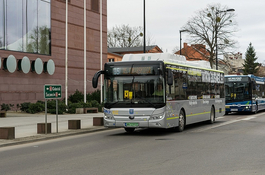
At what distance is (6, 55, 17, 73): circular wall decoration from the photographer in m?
32.5

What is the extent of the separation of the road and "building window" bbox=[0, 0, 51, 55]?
20167 mm

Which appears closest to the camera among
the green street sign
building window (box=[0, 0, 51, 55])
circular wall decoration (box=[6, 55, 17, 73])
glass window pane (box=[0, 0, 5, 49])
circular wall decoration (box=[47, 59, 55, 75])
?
the green street sign

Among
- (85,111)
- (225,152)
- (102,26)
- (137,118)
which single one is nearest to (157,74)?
(137,118)

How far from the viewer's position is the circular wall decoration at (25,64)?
3391 cm

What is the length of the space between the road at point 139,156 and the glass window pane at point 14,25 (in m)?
20.1

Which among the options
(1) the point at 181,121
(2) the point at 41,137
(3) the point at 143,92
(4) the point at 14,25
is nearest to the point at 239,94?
(1) the point at 181,121

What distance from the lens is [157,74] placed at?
16.0 meters

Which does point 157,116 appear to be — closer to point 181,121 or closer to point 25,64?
point 181,121

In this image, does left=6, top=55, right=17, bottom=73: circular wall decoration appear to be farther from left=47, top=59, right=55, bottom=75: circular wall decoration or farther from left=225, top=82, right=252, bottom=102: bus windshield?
left=225, top=82, right=252, bottom=102: bus windshield

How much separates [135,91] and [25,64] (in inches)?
792

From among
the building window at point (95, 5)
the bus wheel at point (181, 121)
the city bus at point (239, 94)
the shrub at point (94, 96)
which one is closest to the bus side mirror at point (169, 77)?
the bus wheel at point (181, 121)

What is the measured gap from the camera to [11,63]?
3281cm

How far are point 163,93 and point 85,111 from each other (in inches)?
758

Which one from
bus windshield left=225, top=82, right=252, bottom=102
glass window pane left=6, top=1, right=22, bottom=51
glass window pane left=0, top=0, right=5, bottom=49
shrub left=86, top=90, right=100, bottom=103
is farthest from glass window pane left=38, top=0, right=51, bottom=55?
bus windshield left=225, top=82, right=252, bottom=102
